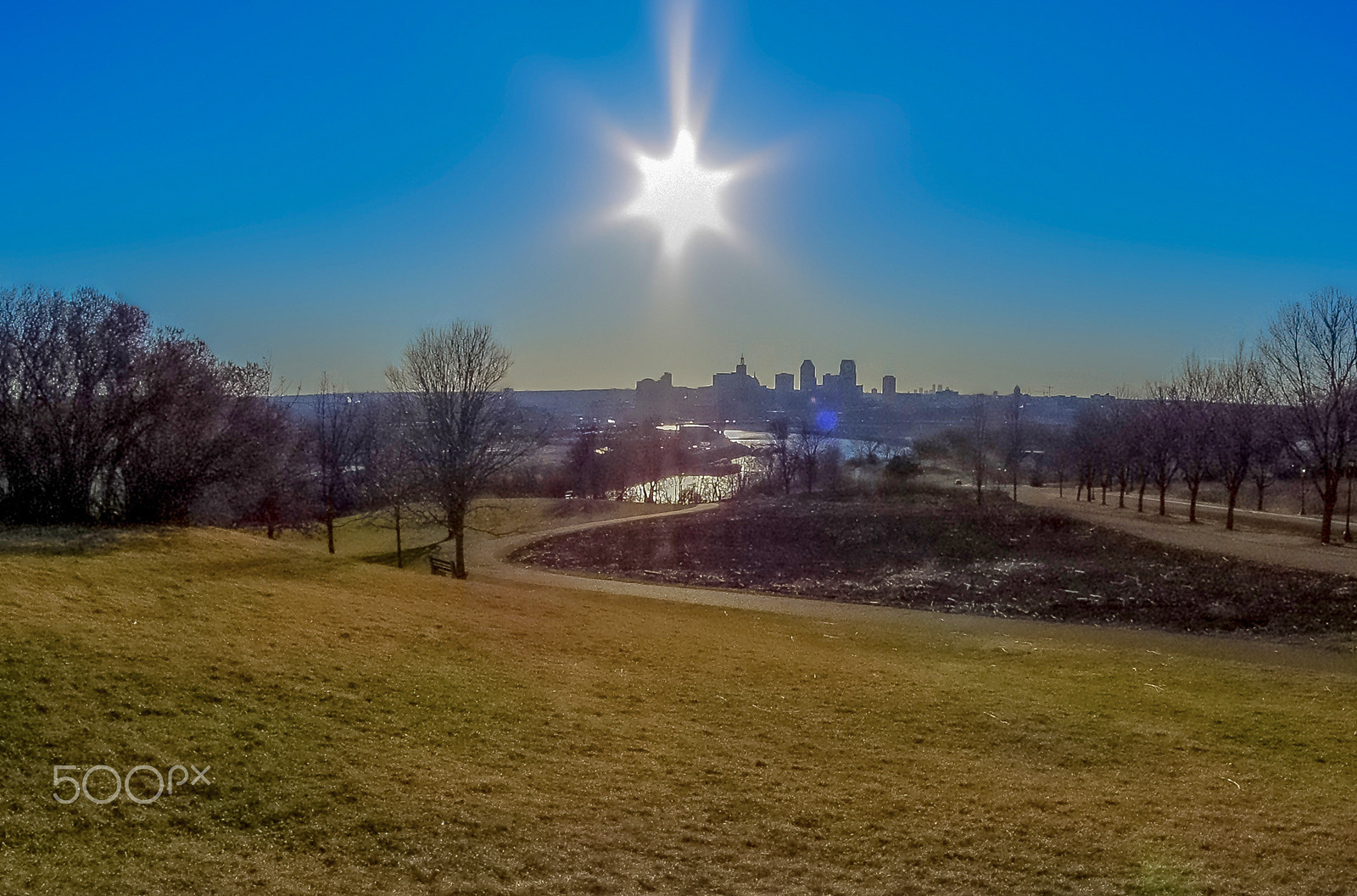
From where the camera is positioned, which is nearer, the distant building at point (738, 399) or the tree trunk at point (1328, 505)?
the tree trunk at point (1328, 505)

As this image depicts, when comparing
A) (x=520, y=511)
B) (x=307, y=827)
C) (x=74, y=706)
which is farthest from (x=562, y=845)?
(x=520, y=511)

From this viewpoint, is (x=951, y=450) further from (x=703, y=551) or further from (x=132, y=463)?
(x=132, y=463)

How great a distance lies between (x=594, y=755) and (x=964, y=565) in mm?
22709

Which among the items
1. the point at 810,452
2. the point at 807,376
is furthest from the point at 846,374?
the point at 810,452

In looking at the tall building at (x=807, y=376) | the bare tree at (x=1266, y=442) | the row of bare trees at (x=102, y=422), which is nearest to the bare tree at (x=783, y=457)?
the bare tree at (x=1266, y=442)

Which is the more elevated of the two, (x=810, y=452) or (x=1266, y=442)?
(x=1266, y=442)

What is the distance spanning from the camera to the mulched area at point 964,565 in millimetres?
20797

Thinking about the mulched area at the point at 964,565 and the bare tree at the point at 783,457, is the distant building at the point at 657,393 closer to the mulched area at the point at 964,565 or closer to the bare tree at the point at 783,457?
the bare tree at the point at 783,457

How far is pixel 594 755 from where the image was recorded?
8922mm

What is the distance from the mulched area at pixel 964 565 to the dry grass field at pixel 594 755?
20.5 feet

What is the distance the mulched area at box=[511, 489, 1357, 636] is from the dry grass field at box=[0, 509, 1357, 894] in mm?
6256

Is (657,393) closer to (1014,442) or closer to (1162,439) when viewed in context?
(1014,442)

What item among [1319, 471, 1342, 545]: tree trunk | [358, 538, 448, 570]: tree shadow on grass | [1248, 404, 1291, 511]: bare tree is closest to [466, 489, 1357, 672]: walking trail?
[358, 538, 448, 570]: tree shadow on grass

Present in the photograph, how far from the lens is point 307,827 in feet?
21.1
